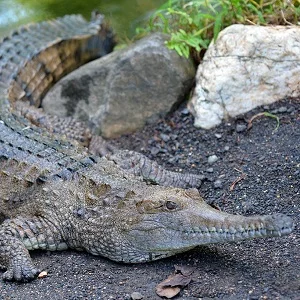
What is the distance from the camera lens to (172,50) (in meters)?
5.85

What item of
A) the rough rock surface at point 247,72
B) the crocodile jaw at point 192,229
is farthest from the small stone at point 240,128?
the crocodile jaw at point 192,229

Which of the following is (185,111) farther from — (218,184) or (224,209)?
(224,209)

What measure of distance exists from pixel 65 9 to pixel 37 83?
3155mm

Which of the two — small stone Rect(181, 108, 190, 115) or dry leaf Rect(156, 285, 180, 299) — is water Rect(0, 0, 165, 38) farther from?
dry leaf Rect(156, 285, 180, 299)

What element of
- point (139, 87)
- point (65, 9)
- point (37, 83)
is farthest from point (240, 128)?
point (65, 9)

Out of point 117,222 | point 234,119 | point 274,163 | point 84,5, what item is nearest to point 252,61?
point 234,119

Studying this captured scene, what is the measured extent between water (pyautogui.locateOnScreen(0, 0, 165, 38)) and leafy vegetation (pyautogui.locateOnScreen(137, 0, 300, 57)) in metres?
2.76

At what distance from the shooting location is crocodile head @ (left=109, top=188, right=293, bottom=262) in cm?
350

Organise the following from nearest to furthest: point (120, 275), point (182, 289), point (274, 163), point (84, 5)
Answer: point (182, 289), point (120, 275), point (274, 163), point (84, 5)

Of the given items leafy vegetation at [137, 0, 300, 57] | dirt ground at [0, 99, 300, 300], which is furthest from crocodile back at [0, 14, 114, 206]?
leafy vegetation at [137, 0, 300, 57]

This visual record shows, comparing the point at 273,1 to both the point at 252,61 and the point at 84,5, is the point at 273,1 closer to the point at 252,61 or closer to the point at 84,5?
the point at 252,61

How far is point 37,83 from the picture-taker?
6617mm

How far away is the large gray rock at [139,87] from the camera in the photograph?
5.81m

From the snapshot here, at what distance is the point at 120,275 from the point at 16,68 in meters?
3.53
